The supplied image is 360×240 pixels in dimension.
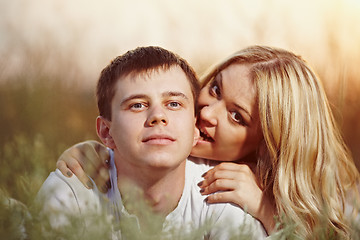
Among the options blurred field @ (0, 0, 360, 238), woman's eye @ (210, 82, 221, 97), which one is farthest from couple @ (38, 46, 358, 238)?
blurred field @ (0, 0, 360, 238)

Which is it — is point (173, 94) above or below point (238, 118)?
above

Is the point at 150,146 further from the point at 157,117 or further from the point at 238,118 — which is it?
the point at 238,118

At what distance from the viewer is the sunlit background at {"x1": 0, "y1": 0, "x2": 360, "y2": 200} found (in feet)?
5.73

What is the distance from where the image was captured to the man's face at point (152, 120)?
127 centimetres

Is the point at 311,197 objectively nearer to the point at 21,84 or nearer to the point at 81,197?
the point at 81,197

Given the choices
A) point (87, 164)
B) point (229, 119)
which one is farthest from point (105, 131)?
point (229, 119)

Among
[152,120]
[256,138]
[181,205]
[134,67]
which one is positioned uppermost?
[134,67]

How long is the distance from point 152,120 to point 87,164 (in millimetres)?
293

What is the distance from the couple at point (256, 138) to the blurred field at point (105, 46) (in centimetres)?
34

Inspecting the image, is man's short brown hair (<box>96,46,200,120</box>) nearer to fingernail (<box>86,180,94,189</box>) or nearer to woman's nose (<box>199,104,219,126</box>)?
woman's nose (<box>199,104,219,126</box>)

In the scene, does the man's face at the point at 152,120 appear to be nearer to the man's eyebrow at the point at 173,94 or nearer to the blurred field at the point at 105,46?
the man's eyebrow at the point at 173,94

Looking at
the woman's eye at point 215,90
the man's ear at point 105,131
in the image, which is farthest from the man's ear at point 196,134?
the man's ear at point 105,131

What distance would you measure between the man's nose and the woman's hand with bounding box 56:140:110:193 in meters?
0.26

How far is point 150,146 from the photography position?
1.27 metres
